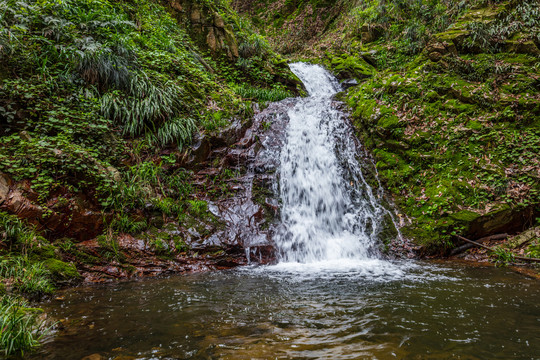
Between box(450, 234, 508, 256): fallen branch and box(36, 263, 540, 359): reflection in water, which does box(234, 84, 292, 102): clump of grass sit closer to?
box(36, 263, 540, 359): reflection in water

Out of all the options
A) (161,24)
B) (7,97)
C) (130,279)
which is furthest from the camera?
(161,24)

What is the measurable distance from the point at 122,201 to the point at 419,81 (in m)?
7.65

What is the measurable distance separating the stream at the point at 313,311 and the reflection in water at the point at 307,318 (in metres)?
0.01

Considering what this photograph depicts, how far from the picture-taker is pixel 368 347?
184 cm

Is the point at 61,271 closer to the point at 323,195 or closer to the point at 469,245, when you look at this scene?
the point at 323,195

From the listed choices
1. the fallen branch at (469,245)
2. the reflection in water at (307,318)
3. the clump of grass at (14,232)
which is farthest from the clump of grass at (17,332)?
the fallen branch at (469,245)

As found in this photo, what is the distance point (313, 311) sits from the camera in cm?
257

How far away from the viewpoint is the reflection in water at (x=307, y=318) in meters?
1.84

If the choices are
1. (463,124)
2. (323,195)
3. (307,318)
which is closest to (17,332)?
(307,318)

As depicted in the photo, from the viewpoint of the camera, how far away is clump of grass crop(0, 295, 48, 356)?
1677 millimetres

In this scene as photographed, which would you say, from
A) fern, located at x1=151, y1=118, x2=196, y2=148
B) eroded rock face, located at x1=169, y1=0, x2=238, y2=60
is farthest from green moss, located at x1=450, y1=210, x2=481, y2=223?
eroded rock face, located at x1=169, y1=0, x2=238, y2=60

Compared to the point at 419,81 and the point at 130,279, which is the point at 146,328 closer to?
the point at 130,279

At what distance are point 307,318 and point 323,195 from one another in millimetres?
3917

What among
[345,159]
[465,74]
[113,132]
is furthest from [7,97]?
[465,74]
